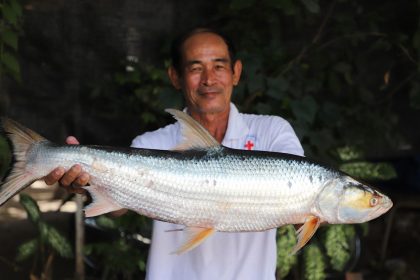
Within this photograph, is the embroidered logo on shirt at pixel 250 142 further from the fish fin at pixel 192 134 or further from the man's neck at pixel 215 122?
the fish fin at pixel 192 134

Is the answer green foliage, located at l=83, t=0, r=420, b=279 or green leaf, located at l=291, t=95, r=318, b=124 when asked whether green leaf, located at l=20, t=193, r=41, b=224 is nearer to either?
green foliage, located at l=83, t=0, r=420, b=279

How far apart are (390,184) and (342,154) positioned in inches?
52.1

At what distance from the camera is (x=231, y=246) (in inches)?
111

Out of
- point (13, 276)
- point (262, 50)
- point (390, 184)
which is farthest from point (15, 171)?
point (390, 184)

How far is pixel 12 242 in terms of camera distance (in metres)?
4.53

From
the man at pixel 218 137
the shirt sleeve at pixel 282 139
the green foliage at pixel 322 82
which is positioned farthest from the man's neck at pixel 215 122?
the green foliage at pixel 322 82

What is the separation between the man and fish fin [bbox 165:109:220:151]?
407 mm

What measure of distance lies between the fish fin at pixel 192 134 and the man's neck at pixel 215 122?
1.40ft

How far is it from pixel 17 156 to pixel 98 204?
1.31 ft

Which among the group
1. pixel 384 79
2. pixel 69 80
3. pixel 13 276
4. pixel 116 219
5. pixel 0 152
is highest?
pixel 384 79

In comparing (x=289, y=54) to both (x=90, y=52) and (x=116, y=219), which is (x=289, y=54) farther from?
(x=116, y=219)

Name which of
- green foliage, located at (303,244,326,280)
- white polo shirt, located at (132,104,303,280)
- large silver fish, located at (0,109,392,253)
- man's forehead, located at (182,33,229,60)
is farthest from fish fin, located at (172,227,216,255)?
green foliage, located at (303,244,326,280)

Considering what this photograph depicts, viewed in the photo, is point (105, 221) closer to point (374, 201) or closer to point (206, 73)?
point (206, 73)

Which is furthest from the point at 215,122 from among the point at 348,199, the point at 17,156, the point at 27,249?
the point at 27,249
